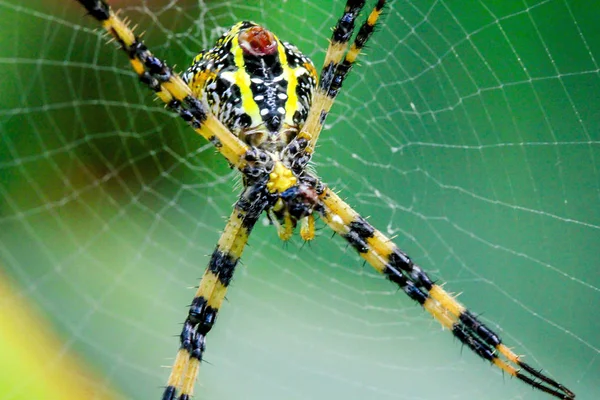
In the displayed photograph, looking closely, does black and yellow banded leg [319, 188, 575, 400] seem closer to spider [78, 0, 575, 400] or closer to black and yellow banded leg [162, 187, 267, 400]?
spider [78, 0, 575, 400]

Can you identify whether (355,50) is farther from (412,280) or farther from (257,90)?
(412,280)

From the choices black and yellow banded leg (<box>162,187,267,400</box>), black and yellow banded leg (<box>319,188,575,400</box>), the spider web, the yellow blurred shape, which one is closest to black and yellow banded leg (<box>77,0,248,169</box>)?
black and yellow banded leg (<box>162,187,267,400</box>)

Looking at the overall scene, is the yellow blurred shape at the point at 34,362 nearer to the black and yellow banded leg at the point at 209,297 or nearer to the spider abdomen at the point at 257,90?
the black and yellow banded leg at the point at 209,297

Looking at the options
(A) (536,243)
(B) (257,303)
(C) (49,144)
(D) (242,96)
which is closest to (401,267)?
(D) (242,96)

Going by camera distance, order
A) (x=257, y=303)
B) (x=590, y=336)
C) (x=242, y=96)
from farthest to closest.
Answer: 1. (x=257, y=303)
2. (x=590, y=336)
3. (x=242, y=96)

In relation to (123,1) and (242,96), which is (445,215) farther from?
(123,1)
